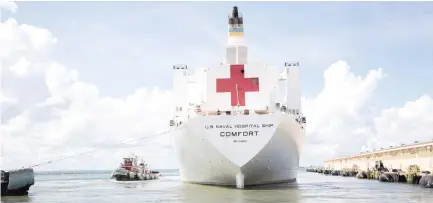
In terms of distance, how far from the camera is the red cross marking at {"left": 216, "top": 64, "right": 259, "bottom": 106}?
2625cm

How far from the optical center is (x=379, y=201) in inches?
780

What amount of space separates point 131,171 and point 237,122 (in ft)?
95.8

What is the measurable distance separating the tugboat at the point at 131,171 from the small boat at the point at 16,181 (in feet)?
74.6

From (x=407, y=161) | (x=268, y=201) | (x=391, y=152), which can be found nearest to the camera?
(x=268, y=201)

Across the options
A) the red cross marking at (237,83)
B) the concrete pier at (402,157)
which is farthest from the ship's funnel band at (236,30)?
the concrete pier at (402,157)

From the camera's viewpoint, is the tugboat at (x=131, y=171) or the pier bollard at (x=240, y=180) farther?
the tugboat at (x=131, y=171)

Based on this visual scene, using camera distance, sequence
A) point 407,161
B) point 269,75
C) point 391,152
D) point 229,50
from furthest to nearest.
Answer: point 391,152, point 407,161, point 229,50, point 269,75

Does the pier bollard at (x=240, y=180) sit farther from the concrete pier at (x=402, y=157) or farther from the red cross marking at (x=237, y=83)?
the concrete pier at (x=402, y=157)

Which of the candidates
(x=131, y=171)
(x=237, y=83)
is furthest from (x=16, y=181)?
(x=131, y=171)

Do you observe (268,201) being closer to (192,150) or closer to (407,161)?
(192,150)

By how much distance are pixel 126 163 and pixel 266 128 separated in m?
31.5

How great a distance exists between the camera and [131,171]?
166 ft

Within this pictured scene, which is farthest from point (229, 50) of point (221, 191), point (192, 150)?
point (221, 191)

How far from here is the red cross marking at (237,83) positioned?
2625cm
